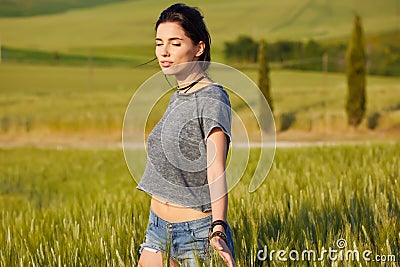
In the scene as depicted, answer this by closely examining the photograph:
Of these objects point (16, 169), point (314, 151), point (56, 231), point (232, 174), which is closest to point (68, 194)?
point (16, 169)

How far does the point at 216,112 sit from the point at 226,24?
1577 inches

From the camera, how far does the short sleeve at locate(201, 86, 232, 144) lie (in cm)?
304

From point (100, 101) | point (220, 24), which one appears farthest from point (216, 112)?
point (220, 24)

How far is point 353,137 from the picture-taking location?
19609 mm

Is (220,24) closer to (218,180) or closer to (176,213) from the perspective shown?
(176,213)

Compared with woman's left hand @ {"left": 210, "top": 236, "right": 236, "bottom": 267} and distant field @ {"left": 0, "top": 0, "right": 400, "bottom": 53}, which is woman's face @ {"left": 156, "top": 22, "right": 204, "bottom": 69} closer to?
woman's left hand @ {"left": 210, "top": 236, "right": 236, "bottom": 267}

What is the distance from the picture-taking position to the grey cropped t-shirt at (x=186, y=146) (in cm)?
310

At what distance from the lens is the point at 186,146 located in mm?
3178

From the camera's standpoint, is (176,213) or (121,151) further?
(121,151)

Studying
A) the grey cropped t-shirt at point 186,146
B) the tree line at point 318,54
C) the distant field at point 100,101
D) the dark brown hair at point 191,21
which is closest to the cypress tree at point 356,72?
the distant field at point 100,101

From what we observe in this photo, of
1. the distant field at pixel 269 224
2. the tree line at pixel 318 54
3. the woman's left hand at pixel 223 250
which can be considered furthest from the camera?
the tree line at pixel 318 54

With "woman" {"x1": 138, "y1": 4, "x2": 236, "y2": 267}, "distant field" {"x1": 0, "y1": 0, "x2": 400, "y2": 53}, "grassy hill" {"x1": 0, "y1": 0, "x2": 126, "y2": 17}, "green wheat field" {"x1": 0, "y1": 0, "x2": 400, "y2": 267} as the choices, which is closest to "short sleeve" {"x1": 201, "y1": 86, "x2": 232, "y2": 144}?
"woman" {"x1": 138, "y1": 4, "x2": 236, "y2": 267}

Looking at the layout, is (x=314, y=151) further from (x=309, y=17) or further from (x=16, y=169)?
(x=309, y=17)

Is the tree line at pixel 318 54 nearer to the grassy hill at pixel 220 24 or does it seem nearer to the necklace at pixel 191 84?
the grassy hill at pixel 220 24
